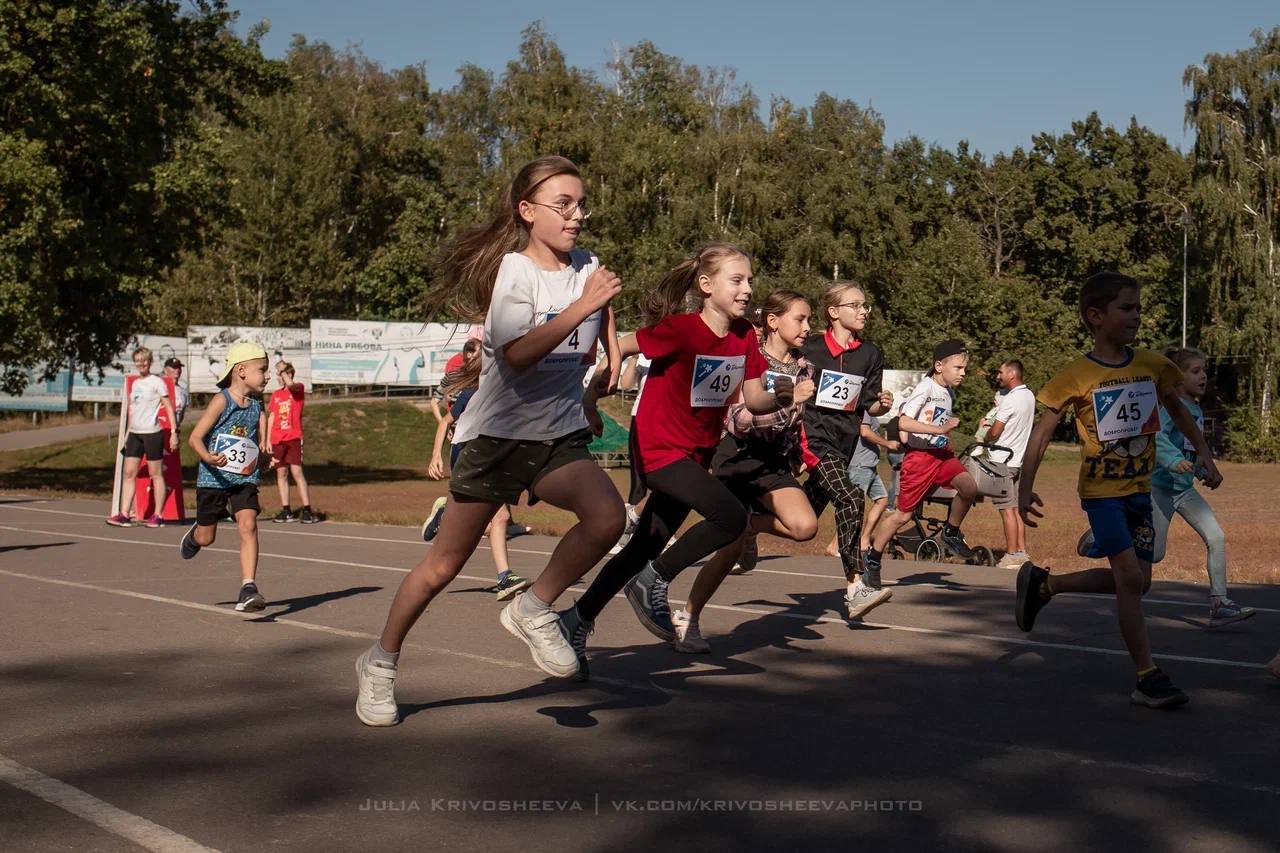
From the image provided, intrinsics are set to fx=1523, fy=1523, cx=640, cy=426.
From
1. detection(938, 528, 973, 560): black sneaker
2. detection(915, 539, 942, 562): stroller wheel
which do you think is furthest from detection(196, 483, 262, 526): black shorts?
detection(938, 528, 973, 560): black sneaker

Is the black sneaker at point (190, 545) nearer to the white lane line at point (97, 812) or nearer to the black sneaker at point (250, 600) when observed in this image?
the black sneaker at point (250, 600)

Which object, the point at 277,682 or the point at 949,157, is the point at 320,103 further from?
the point at 277,682

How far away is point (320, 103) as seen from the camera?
71.9m

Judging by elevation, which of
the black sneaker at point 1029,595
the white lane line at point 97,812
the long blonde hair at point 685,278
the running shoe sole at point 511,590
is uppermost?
the long blonde hair at point 685,278

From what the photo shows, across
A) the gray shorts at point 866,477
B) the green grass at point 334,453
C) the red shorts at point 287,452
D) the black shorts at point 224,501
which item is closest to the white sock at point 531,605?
the black shorts at point 224,501

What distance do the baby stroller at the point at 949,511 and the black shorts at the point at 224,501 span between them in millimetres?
7067

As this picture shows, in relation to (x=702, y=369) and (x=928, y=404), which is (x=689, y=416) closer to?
(x=702, y=369)

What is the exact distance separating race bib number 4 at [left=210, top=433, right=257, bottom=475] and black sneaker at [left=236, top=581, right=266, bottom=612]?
0.78 metres

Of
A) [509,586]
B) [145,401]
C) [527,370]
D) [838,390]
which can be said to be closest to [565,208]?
[527,370]

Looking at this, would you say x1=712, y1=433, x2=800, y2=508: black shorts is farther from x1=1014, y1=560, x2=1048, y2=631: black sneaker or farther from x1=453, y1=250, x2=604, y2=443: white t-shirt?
x1=453, y1=250, x2=604, y2=443: white t-shirt

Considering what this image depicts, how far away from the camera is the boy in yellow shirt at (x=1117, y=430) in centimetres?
675

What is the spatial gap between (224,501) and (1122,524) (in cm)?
588

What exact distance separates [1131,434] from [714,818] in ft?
10.5

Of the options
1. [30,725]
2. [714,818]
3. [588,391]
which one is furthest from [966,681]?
[30,725]
